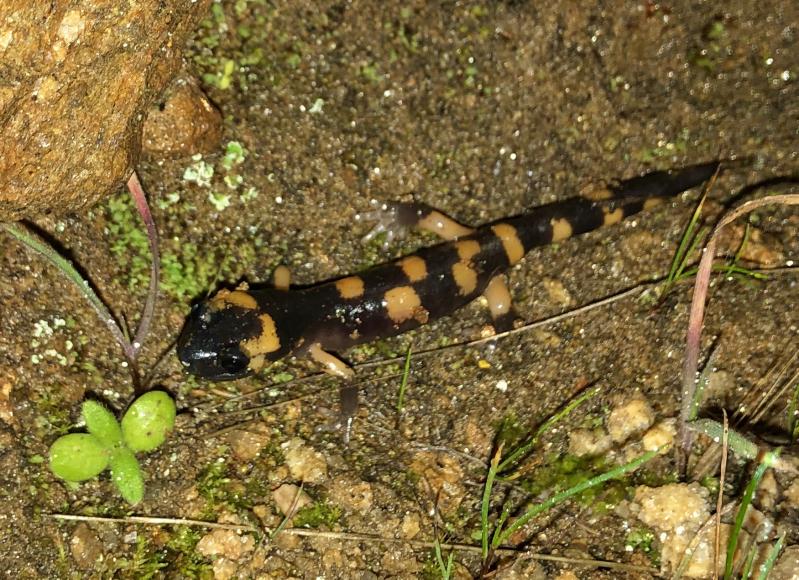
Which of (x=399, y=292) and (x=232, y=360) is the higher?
(x=399, y=292)

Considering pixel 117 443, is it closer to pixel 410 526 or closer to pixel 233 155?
pixel 410 526

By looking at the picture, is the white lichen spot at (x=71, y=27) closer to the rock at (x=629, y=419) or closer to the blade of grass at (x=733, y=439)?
the rock at (x=629, y=419)

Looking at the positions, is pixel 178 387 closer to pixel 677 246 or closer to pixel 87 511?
pixel 87 511

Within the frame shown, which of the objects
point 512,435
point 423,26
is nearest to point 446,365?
point 512,435

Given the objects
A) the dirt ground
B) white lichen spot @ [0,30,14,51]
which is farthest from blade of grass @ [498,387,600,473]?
white lichen spot @ [0,30,14,51]

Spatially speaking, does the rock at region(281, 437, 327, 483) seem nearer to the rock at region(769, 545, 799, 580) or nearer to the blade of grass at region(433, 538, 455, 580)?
the blade of grass at region(433, 538, 455, 580)

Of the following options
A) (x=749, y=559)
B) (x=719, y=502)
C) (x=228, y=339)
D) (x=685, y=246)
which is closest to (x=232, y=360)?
(x=228, y=339)
